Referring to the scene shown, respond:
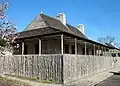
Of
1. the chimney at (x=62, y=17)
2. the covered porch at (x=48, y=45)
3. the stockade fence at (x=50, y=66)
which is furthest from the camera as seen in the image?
the chimney at (x=62, y=17)

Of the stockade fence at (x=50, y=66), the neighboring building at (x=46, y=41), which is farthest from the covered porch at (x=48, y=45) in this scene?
the stockade fence at (x=50, y=66)

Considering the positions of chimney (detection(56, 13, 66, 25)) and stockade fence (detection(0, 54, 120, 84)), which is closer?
stockade fence (detection(0, 54, 120, 84))

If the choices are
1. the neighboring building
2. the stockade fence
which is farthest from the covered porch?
the stockade fence

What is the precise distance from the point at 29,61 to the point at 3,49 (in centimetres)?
274

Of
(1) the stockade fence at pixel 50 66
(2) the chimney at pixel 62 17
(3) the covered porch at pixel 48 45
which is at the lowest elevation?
(1) the stockade fence at pixel 50 66

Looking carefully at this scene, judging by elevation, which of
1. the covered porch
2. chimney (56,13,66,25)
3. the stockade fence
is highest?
chimney (56,13,66,25)

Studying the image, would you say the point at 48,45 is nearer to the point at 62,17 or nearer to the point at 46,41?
the point at 46,41

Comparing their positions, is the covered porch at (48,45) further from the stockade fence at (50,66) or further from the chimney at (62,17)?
the chimney at (62,17)

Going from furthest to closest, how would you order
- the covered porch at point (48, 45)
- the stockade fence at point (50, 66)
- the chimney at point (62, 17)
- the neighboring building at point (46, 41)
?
the chimney at point (62, 17), the covered porch at point (48, 45), the neighboring building at point (46, 41), the stockade fence at point (50, 66)

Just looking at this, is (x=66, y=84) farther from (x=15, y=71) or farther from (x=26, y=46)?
(x=26, y=46)

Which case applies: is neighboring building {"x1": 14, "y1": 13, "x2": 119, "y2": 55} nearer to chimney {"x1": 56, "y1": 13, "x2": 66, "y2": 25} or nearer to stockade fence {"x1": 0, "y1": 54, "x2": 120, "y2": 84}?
chimney {"x1": 56, "y1": 13, "x2": 66, "y2": 25}

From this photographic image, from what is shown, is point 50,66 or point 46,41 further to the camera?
point 46,41

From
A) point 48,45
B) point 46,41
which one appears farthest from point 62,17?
point 48,45

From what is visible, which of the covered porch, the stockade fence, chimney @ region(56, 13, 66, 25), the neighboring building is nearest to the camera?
the stockade fence
